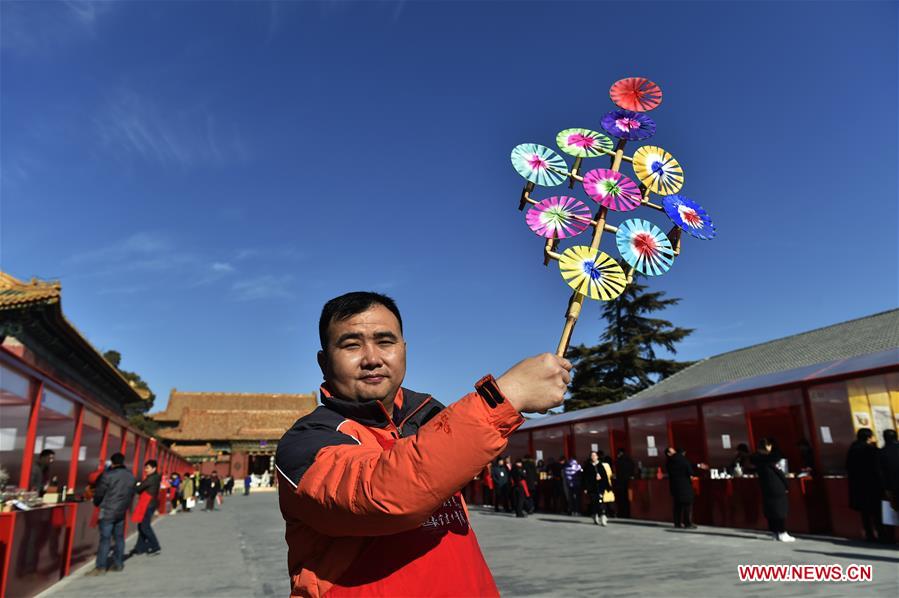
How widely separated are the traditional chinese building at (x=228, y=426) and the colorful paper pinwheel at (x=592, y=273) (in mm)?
44200

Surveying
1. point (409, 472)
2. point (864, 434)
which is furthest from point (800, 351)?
point (409, 472)

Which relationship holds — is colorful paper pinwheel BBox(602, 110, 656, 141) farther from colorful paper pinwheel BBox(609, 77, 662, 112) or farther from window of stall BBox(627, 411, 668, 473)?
window of stall BBox(627, 411, 668, 473)

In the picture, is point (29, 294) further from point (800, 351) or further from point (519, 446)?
point (800, 351)

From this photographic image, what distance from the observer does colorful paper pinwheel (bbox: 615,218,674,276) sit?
188 centimetres

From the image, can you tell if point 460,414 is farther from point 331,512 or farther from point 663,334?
point 663,334

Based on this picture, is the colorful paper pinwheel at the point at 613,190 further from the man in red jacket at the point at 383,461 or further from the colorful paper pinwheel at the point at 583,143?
the man in red jacket at the point at 383,461

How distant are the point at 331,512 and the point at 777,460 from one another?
33.7 feet

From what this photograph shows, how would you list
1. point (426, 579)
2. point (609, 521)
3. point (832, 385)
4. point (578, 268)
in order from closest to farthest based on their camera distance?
point (426, 579) < point (578, 268) < point (832, 385) < point (609, 521)

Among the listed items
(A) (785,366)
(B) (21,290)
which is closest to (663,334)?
(A) (785,366)

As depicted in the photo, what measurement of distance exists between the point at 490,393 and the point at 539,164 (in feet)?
3.89

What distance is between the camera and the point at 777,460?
9.62 meters

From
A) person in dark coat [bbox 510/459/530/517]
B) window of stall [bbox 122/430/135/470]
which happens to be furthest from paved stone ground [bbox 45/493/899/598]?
person in dark coat [bbox 510/459/530/517]

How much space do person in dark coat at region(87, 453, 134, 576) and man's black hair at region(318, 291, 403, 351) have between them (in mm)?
8089

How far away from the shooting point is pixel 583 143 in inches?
86.0
